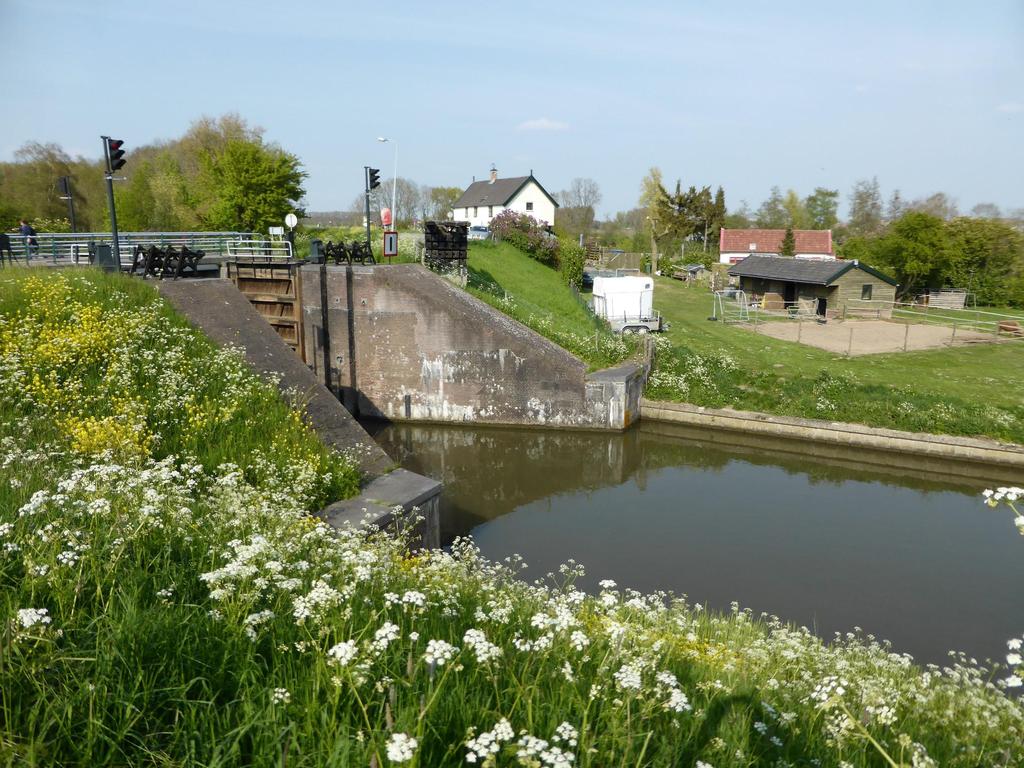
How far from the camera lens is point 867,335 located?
29859 mm

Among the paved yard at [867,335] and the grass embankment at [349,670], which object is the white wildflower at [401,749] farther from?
the paved yard at [867,335]

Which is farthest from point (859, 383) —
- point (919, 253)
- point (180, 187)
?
point (180, 187)

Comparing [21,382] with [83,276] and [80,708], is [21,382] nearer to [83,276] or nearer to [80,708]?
[83,276]

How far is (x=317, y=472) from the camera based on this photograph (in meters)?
9.87

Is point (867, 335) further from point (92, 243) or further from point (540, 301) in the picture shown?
point (92, 243)

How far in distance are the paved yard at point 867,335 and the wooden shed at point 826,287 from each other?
159 centimetres

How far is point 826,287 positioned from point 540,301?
1669 cm

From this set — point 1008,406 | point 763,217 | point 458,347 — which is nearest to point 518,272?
point 458,347

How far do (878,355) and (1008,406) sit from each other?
269 inches

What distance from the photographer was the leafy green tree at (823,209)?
9206 cm

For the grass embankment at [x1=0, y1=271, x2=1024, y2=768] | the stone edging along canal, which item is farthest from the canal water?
the grass embankment at [x1=0, y1=271, x2=1024, y2=768]

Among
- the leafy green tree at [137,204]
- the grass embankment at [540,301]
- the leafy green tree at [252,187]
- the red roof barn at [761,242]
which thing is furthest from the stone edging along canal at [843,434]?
the red roof barn at [761,242]

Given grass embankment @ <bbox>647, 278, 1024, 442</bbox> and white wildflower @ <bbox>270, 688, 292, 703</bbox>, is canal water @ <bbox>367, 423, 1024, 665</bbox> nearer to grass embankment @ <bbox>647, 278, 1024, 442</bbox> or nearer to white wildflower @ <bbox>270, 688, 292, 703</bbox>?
grass embankment @ <bbox>647, 278, 1024, 442</bbox>

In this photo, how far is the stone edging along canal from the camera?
1712cm
